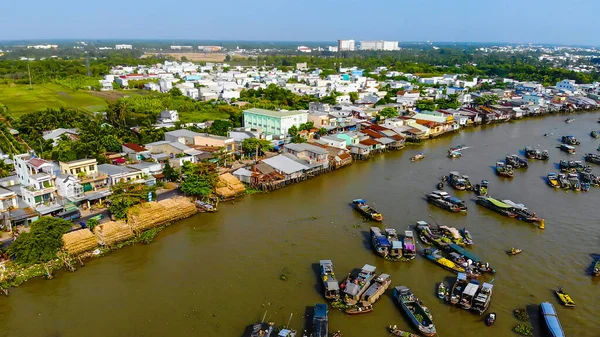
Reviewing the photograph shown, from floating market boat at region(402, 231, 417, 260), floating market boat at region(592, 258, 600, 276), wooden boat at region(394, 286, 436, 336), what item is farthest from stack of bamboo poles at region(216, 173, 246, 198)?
floating market boat at region(592, 258, 600, 276)

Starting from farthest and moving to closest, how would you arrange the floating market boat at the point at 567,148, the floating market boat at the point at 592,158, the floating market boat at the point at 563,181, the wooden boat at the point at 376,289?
the floating market boat at the point at 567,148 → the floating market boat at the point at 592,158 → the floating market boat at the point at 563,181 → the wooden boat at the point at 376,289

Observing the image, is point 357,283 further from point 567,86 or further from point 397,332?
point 567,86

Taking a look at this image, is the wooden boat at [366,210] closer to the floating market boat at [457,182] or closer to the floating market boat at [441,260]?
the floating market boat at [441,260]

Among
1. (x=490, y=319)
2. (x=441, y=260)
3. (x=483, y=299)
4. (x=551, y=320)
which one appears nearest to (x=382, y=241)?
(x=441, y=260)

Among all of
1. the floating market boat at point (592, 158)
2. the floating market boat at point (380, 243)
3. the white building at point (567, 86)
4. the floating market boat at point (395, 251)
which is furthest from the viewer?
the white building at point (567, 86)

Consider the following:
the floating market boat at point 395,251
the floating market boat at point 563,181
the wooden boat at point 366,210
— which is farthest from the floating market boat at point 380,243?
the floating market boat at point 563,181

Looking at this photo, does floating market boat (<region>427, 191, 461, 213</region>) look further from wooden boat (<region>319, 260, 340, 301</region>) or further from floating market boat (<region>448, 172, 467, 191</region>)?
wooden boat (<region>319, 260, 340, 301</region>)
